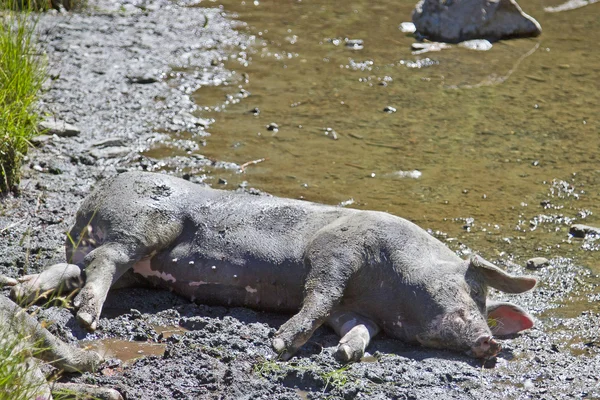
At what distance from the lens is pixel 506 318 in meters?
5.56

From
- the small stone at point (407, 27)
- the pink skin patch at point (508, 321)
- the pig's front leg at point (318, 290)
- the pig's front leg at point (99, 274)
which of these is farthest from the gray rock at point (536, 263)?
the small stone at point (407, 27)

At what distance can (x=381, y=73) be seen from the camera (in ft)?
34.3

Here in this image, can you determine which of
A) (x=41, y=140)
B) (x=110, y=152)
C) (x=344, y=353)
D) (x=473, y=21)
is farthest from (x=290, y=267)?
(x=473, y=21)

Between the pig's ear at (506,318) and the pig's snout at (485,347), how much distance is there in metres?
0.35

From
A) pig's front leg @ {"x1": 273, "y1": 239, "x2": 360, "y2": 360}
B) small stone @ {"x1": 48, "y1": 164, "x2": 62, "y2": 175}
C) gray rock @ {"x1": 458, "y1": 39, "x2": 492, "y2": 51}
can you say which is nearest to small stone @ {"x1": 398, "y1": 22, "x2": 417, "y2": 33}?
gray rock @ {"x1": 458, "y1": 39, "x2": 492, "y2": 51}

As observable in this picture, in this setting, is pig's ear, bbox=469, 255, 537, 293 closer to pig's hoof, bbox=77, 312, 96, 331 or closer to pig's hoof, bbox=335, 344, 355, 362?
pig's hoof, bbox=335, 344, 355, 362

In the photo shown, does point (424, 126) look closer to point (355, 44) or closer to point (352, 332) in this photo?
point (355, 44)

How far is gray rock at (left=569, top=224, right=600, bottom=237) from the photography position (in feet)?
22.7

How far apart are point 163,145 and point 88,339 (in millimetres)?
3375

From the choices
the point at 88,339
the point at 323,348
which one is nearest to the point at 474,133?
the point at 323,348

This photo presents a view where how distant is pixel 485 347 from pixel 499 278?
488 mm

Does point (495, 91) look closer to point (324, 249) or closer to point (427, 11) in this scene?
point (427, 11)

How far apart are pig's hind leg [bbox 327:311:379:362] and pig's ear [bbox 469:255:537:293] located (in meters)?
0.67

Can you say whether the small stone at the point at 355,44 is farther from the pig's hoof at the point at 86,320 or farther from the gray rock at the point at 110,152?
the pig's hoof at the point at 86,320
